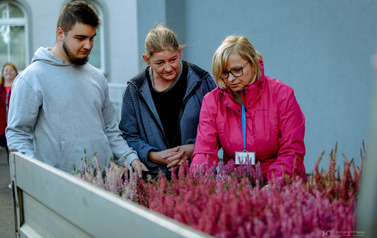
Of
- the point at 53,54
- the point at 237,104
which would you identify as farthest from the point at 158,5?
the point at 237,104

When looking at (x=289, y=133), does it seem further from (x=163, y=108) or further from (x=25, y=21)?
(x=25, y=21)

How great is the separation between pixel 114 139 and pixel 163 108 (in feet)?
1.30

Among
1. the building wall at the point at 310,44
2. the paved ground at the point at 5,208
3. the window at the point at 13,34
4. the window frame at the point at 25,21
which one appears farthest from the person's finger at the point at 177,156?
the window at the point at 13,34

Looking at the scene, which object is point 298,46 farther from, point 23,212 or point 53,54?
point 23,212

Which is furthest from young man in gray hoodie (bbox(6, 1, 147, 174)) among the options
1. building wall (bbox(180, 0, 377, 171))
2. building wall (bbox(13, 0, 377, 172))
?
building wall (bbox(180, 0, 377, 171))

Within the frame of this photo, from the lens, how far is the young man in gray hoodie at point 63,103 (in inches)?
96.0

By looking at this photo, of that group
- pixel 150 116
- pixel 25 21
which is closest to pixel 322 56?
pixel 150 116

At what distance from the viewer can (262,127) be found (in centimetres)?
224

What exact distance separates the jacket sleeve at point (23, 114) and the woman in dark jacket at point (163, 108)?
61cm

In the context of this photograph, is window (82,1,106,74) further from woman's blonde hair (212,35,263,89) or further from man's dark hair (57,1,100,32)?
woman's blonde hair (212,35,263,89)

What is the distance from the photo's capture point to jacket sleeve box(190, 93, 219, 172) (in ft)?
7.61

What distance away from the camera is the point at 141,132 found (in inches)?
110

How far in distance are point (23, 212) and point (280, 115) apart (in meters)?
1.44

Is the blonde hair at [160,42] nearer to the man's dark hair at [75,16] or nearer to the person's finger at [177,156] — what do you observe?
the man's dark hair at [75,16]
